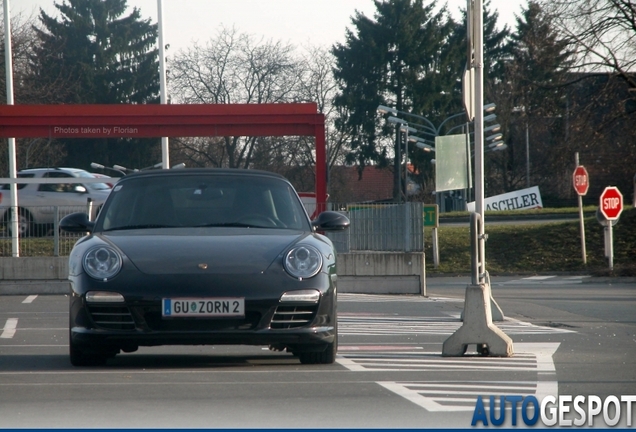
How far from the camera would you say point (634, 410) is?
6.05 meters

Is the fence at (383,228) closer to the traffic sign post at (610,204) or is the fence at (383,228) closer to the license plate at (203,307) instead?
the traffic sign post at (610,204)

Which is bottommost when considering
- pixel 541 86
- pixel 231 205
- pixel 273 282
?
pixel 273 282

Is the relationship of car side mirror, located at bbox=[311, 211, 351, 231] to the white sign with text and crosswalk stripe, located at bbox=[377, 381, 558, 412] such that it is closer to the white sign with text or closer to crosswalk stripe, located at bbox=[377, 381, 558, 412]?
crosswalk stripe, located at bbox=[377, 381, 558, 412]

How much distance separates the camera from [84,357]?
26.5 feet

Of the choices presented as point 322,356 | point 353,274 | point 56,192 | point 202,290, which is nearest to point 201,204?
point 202,290

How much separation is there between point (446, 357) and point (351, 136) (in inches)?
2410

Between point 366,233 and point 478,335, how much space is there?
1361 cm

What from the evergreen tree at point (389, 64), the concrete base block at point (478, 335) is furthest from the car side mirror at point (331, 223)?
the evergreen tree at point (389, 64)

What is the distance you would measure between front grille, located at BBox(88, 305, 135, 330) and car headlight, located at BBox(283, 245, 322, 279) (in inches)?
47.4

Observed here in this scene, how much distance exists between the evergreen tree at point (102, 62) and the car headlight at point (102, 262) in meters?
57.4

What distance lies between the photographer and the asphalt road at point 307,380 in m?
5.79

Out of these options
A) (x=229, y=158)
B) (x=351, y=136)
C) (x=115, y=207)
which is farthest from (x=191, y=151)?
(x=115, y=207)

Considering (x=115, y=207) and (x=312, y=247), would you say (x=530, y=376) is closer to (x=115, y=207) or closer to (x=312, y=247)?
(x=312, y=247)

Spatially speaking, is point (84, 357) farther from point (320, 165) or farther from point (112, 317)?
point (320, 165)
